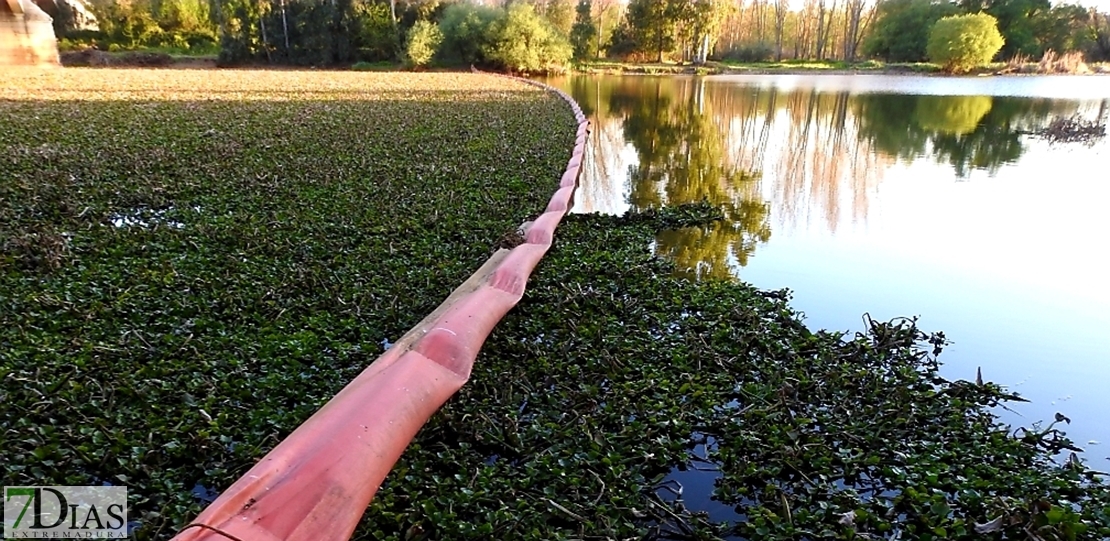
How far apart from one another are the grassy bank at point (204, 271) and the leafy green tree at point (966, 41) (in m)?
27.4

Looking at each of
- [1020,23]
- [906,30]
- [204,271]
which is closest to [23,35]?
[204,271]

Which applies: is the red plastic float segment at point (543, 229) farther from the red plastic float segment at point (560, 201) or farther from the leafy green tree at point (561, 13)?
the leafy green tree at point (561, 13)

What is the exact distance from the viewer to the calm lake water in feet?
9.75

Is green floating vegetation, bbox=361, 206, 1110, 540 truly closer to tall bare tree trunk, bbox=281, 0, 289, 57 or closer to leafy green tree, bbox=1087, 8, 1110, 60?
Result: tall bare tree trunk, bbox=281, 0, 289, 57

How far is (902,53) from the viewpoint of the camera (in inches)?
1320

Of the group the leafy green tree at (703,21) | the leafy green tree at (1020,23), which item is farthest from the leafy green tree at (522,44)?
the leafy green tree at (1020,23)

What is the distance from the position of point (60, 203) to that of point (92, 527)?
3.52 metres

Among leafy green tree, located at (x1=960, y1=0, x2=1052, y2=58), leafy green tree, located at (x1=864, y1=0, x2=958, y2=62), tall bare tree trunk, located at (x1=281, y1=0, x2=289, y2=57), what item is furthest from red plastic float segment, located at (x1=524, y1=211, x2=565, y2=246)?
leafy green tree, located at (x1=960, y1=0, x2=1052, y2=58)

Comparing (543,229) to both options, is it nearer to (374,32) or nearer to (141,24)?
(374,32)

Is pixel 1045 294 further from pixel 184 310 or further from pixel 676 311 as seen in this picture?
pixel 184 310

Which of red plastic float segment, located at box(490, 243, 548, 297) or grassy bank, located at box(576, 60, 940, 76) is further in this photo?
grassy bank, located at box(576, 60, 940, 76)

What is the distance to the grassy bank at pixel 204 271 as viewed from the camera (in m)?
1.93

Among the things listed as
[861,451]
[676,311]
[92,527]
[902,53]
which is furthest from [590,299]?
[902,53]

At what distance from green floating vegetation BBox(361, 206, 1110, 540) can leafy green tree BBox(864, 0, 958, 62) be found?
3464 cm
